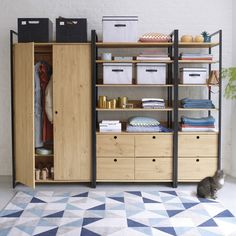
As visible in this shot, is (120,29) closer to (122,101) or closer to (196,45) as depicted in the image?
(122,101)

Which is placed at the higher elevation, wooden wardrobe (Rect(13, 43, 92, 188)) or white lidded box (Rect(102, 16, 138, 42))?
white lidded box (Rect(102, 16, 138, 42))

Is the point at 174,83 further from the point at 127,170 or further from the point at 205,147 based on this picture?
the point at 127,170

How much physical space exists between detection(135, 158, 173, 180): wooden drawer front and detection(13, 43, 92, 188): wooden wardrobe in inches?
24.0

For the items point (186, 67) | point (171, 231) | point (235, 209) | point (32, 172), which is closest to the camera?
point (171, 231)

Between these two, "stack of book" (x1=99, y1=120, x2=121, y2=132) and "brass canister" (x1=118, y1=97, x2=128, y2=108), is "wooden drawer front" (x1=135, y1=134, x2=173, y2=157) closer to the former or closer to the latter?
"stack of book" (x1=99, y1=120, x2=121, y2=132)

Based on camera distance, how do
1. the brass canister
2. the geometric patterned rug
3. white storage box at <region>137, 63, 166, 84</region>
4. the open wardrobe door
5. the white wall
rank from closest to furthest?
the geometric patterned rug
the open wardrobe door
white storage box at <region>137, 63, 166, 84</region>
the brass canister
the white wall

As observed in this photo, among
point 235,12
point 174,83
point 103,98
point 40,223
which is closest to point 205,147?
point 174,83

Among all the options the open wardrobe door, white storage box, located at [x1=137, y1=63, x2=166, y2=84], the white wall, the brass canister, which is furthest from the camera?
the white wall

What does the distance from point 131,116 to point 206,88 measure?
1.07 metres

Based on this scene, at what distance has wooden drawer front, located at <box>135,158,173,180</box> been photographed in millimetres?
4477

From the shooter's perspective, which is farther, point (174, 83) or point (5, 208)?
point (174, 83)

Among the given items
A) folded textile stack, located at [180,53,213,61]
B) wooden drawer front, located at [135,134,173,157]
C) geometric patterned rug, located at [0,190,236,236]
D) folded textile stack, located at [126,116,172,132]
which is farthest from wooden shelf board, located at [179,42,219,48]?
geometric patterned rug, located at [0,190,236,236]

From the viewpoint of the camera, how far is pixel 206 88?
491 centimetres

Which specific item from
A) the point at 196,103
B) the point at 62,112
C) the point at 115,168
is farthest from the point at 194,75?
the point at 62,112
